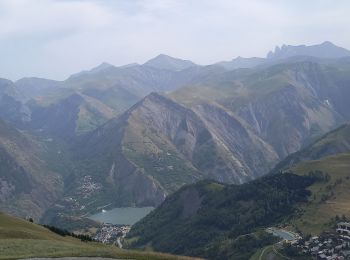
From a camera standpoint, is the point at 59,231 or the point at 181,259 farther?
the point at 59,231

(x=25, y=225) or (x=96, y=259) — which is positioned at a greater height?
(x=96, y=259)

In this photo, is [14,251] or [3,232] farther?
[3,232]

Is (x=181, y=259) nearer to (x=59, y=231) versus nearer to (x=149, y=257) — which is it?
(x=149, y=257)

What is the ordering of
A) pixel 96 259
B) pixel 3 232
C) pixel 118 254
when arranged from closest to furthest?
1. pixel 96 259
2. pixel 118 254
3. pixel 3 232

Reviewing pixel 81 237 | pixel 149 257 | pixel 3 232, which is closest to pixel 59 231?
pixel 81 237

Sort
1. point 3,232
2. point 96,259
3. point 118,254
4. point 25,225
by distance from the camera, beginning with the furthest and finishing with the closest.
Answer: point 25,225
point 3,232
point 118,254
point 96,259

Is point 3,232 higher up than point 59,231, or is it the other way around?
point 3,232

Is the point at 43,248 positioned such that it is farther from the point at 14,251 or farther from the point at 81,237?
the point at 81,237

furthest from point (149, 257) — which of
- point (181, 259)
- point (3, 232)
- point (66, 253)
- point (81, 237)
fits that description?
point (81, 237)

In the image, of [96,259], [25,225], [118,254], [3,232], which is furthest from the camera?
[25,225]
